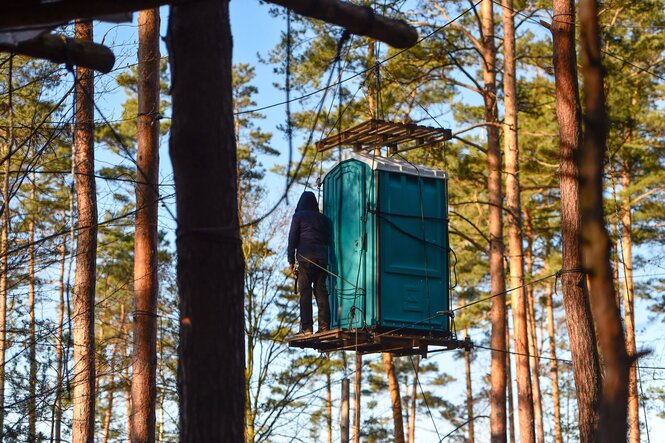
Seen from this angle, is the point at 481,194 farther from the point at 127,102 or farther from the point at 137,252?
the point at 137,252

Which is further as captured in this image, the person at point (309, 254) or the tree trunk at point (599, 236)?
the person at point (309, 254)

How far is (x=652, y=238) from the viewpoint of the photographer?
94.2 feet

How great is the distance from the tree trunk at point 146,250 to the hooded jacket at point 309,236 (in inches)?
75.9

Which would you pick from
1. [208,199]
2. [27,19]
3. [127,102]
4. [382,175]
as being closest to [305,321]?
[382,175]

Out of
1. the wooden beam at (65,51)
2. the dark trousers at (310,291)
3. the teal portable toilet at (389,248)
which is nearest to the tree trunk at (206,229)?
the wooden beam at (65,51)

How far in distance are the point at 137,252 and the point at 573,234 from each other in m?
5.16

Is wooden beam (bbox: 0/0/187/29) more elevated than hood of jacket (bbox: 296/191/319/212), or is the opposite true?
hood of jacket (bbox: 296/191/319/212)

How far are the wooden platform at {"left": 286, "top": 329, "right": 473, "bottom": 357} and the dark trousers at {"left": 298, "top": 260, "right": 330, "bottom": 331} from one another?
0.17m

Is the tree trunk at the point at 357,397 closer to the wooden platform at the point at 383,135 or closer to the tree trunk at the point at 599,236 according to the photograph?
the wooden platform at the point at 383,135

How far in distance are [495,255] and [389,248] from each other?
8060mm

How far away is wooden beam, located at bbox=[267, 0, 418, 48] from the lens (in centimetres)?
637

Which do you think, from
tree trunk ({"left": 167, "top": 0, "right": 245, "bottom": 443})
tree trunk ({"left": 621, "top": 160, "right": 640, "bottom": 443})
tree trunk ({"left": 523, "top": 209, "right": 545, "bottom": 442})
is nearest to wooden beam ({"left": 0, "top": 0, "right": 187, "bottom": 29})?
tree trunk ({"left": 167, "top": 0, "right": 245, "bottom": 443})

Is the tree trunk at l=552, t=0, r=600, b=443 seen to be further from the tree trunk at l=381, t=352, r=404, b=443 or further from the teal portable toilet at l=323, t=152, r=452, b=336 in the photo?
the tree trunk at l=381, t=352, r=404, b=443

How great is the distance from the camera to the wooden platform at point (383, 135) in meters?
11.5
